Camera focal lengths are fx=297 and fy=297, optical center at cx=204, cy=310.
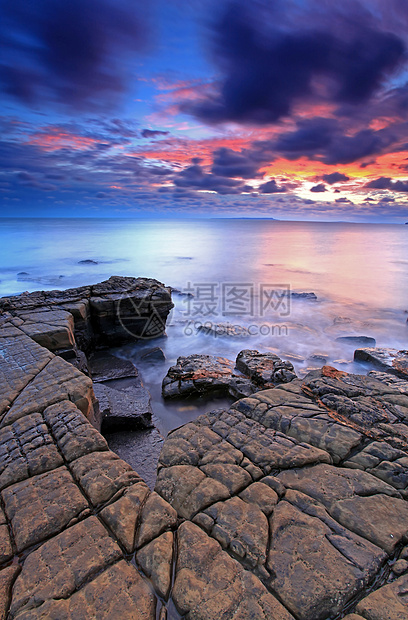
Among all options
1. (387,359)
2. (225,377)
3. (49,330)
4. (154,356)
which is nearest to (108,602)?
(49,330)

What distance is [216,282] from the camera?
16.7m

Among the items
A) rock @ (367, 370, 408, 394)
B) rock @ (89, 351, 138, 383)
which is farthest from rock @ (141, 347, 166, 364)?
rock @ (367, 370, 408, 394)

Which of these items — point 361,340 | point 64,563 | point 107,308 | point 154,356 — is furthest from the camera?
point 361,340

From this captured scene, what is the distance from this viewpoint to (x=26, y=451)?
227 centimetres

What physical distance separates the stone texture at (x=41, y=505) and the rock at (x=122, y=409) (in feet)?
6.91

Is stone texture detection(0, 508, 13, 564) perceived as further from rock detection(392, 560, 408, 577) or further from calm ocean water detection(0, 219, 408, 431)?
calm ocean water detection(0, 219, 408, 431)

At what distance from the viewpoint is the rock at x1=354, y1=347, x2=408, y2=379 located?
16.6 feet

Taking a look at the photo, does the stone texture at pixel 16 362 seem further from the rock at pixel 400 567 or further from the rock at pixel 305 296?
the rock at pixel 305 296

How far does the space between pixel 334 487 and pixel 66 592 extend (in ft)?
5.68

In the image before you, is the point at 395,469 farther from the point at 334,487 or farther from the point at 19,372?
the point at 19,372

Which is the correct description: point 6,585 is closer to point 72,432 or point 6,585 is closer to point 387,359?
point 72,432

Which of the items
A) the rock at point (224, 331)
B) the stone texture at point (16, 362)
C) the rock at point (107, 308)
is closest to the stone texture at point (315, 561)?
the stone texture at point (16, 362)

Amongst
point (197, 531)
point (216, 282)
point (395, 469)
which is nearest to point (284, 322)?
point (216, 282)

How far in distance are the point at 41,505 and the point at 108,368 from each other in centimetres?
414
